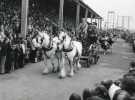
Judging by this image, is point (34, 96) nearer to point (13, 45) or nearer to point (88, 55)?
point (13, 45)

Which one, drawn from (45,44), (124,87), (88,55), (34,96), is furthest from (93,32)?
(124,87)

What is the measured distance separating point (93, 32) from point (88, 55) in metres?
2.00

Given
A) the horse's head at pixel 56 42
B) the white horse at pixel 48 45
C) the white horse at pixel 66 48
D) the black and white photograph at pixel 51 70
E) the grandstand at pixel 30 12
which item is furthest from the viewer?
the grandstand at pixel 30 12

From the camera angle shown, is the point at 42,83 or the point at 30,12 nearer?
the point at 42,83

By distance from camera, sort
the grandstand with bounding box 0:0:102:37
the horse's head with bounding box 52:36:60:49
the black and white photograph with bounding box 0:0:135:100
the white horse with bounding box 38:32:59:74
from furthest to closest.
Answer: the grandstand with bounding box 0:0:102:37 < the white horse with bounding box 38:32:59:74 < the horse's head with bounding box 52:36:60:49 < the black and white photograph with bounding box 0:0:135:100

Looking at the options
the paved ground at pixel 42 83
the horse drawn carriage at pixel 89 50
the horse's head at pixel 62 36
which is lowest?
the paved ground at pixel 42 83

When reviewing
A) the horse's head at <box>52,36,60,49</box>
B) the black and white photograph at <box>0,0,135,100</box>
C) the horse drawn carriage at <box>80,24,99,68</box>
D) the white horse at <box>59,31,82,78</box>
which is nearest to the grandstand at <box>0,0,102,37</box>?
the black and white photograph at <box>0,0,135,100</box>

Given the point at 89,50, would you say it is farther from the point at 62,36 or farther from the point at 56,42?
the point at 62,36

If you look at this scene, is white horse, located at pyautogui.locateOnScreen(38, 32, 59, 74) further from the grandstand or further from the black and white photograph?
the grandstand

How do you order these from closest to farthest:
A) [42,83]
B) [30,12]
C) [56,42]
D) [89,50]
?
[42,83] < [56,42] < [89,50] < [30,12]

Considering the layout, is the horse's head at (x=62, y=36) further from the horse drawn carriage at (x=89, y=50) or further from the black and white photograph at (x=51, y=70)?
the horse drawn carriage at (x=89, y=50)

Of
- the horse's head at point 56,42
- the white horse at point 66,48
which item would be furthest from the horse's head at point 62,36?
the horse's head at point 56,42

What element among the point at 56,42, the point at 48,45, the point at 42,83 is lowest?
the point at 42,83

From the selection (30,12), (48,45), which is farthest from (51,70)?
(30,12)
